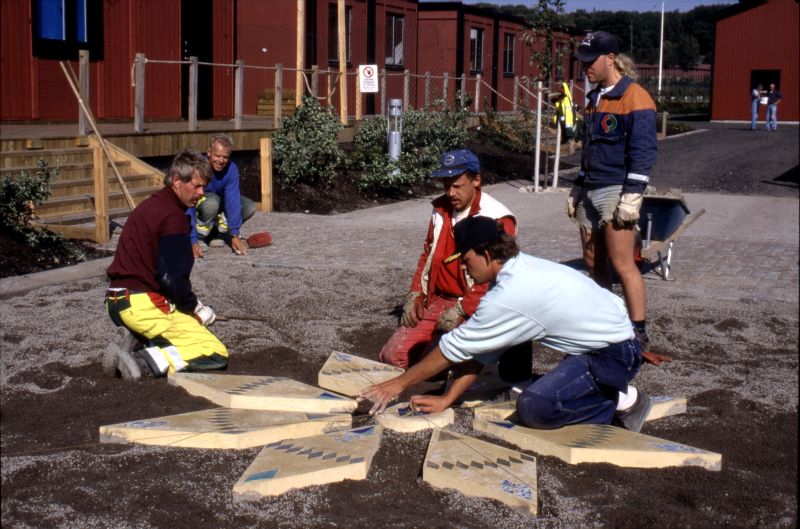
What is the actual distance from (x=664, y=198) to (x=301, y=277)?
349 centimetres

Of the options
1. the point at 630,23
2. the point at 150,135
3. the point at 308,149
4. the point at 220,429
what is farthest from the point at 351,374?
the point at 308,149

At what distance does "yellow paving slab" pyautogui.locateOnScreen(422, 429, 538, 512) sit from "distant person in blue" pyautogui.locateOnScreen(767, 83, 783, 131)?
31.7m

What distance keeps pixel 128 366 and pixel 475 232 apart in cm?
238

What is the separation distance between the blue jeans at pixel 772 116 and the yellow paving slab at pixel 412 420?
32.2 m

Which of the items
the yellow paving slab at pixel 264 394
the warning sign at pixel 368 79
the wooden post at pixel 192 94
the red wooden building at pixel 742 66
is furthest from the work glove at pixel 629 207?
the red wooden building at pixel 742 66

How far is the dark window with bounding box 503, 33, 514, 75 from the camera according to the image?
36062 mm

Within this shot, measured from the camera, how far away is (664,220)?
9367 millimetres

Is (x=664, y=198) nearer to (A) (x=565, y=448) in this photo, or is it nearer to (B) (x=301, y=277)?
(B) (x=301, y=277)

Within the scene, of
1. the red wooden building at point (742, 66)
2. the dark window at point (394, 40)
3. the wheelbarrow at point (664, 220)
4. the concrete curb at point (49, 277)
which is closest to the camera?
the concrete curb at point (49, 277)

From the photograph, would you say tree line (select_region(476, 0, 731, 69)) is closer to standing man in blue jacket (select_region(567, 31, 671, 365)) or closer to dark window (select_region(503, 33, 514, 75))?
standing man in blue jacket (select_region(567, 31, 671, 365))

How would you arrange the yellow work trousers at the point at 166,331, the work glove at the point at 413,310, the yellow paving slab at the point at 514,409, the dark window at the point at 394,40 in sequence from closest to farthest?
the yellow paving slab at the point at 514,409
the yellow work trousers at the point at 166,331
the work glove at the point at 413,310
the dark window at the point at 394,40

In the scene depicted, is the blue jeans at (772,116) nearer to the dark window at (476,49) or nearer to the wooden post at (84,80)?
the dark window at (476,49)

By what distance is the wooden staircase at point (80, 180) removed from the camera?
34.9 ft

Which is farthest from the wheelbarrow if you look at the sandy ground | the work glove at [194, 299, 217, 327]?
the work glove at [194, 299, 217, 327]
